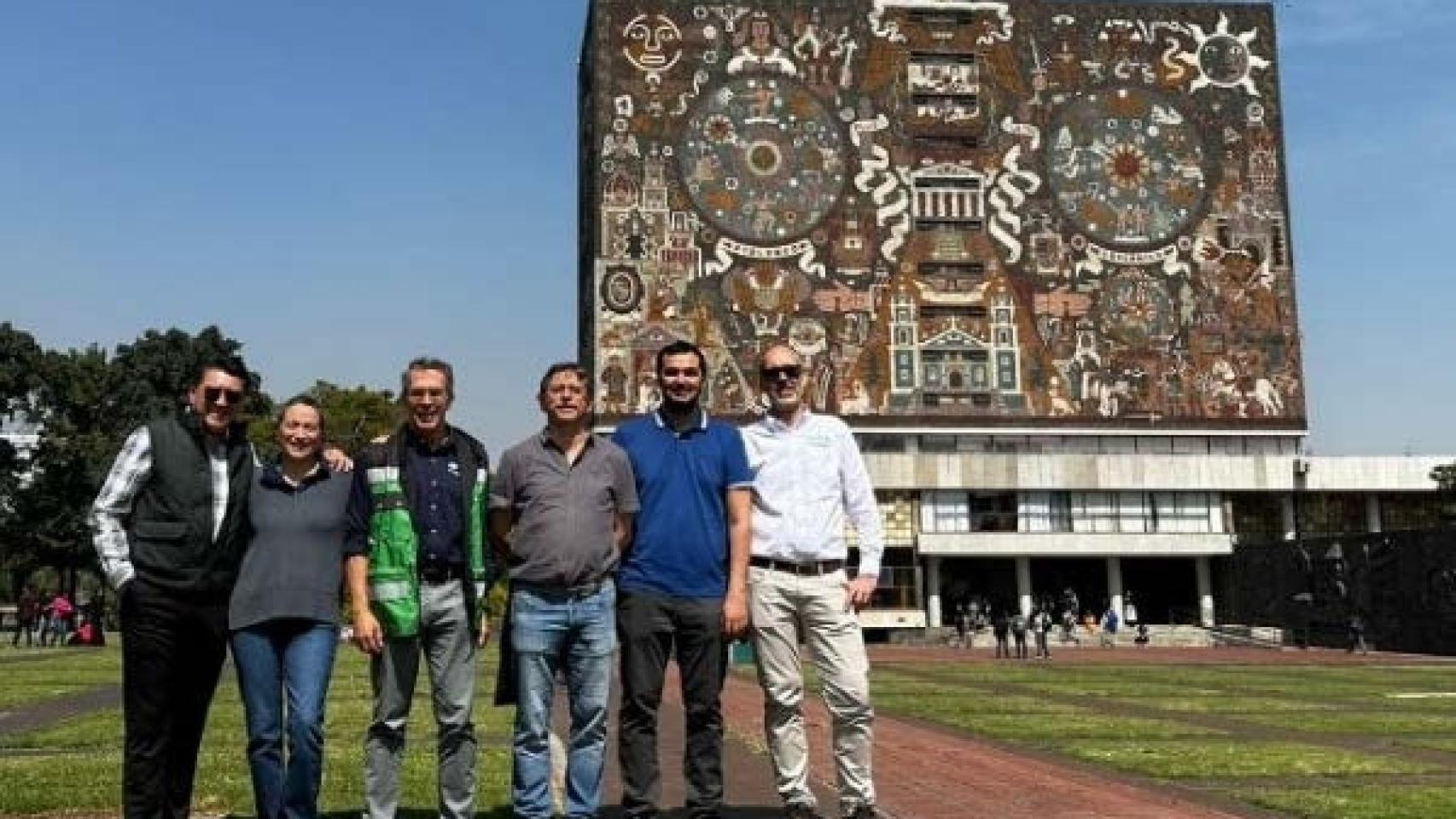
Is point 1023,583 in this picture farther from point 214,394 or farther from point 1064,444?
point 214,394

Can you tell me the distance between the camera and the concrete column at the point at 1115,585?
184ft

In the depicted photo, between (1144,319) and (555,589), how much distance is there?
53800 millimetres

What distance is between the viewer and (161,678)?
6223 mm

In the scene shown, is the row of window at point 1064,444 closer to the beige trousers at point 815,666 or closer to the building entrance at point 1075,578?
the building entrance at point 1075,578

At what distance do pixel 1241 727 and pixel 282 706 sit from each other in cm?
1082

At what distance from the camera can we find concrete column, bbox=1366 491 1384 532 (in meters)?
60.0

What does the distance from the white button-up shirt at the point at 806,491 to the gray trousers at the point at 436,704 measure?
62.7 inches

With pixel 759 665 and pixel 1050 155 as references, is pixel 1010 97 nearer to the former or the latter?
pixel 1050 155

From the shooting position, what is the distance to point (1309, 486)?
190 ft

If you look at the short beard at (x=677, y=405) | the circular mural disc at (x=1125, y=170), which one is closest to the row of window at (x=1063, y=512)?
the circular mural disc at (x=1125, y=170)

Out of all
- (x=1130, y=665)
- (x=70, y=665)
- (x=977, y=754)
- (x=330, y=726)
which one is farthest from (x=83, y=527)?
(x=977, y=754)

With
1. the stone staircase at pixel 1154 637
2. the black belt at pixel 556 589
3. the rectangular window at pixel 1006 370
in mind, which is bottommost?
the stone staircase at pixel 1154 637

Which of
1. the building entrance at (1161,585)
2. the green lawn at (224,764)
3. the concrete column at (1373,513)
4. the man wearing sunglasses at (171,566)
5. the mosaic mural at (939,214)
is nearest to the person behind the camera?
the man wearing sunglasses at (171,566)

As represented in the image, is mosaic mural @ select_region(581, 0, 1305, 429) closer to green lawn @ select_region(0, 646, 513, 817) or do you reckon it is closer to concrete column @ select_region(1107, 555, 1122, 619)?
concrete column @ select_region(1107, 555, 1122, 619)
